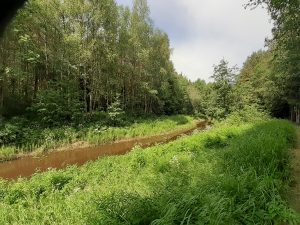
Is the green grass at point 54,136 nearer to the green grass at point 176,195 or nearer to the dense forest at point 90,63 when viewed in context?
the dense forest at point 90,63

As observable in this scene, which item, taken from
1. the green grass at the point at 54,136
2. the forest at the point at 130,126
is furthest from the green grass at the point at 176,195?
the green grass at the point at 54,136

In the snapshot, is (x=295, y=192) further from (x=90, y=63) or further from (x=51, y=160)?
(x=90, y=63)

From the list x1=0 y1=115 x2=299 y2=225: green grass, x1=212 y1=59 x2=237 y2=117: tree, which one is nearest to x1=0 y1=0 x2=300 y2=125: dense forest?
x1=212 y1=59 x2=237 y2=117: tree

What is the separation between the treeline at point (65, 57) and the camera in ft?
87.1

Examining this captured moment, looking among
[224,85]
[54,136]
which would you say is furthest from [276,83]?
[54,136]

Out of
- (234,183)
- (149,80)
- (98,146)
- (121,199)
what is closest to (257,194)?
(234,183)

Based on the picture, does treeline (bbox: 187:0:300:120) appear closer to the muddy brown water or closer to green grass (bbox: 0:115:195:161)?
green grass (bbox: 0:115:195:161)

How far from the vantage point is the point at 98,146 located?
2347 centimetres

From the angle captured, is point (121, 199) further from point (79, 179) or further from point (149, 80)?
point (149, 80)

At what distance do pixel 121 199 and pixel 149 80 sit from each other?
3864 centimetres

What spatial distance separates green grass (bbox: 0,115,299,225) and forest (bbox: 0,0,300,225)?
27 mm

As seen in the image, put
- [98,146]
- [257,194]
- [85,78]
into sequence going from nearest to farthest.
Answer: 1. [257,194]
2. [98,146]
3. [85,78]

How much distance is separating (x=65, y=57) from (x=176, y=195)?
25.8 meters

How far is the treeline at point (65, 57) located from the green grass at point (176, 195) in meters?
16.1
